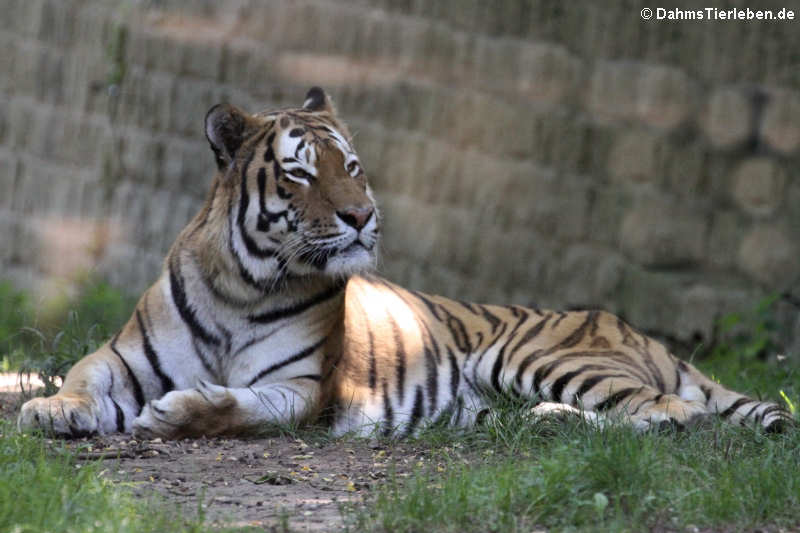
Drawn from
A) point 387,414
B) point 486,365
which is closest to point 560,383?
point 486,365

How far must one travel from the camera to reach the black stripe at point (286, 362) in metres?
4.66

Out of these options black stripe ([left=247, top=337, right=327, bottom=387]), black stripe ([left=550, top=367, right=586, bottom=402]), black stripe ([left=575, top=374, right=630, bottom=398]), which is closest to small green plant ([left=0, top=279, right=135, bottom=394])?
black stripe ([left=247, top=337, right=327, bottom=387])

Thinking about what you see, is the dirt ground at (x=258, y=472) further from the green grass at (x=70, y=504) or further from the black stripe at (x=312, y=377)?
the black stripe at (x=312, y=377)

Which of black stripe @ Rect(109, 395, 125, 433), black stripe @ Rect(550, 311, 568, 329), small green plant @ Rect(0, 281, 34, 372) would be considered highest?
black stripe @ Rect(550, 311, 568, 329)

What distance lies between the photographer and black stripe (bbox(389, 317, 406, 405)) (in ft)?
16.8

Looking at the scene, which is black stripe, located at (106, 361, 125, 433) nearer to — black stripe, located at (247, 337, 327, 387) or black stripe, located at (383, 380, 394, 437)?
black stripe, located at (247, 337, 327, 387)

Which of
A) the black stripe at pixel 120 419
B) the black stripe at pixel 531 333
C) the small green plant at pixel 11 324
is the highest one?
the black stripe at pixel 531 333

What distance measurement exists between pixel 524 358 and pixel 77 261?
16.1 ft

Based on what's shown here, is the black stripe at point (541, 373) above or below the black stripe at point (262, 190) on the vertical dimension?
below

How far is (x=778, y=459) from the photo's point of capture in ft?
12.7

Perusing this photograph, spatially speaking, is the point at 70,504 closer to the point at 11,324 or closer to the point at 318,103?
the point at 318,103

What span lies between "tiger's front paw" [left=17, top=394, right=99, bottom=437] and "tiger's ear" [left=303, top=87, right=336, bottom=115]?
168cm

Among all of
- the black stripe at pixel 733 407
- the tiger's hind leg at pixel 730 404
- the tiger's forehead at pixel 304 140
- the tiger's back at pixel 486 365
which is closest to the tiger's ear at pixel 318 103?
the tiger's forehead at pixel 304 140

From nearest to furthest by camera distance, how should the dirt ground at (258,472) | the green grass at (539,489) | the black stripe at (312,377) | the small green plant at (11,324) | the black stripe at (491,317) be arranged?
the green grass at (539,489)
the dirt ground at (258,472)
the black stripe at (312,377)
the black stripe at (491,317)
the small green plant at (11,324)
